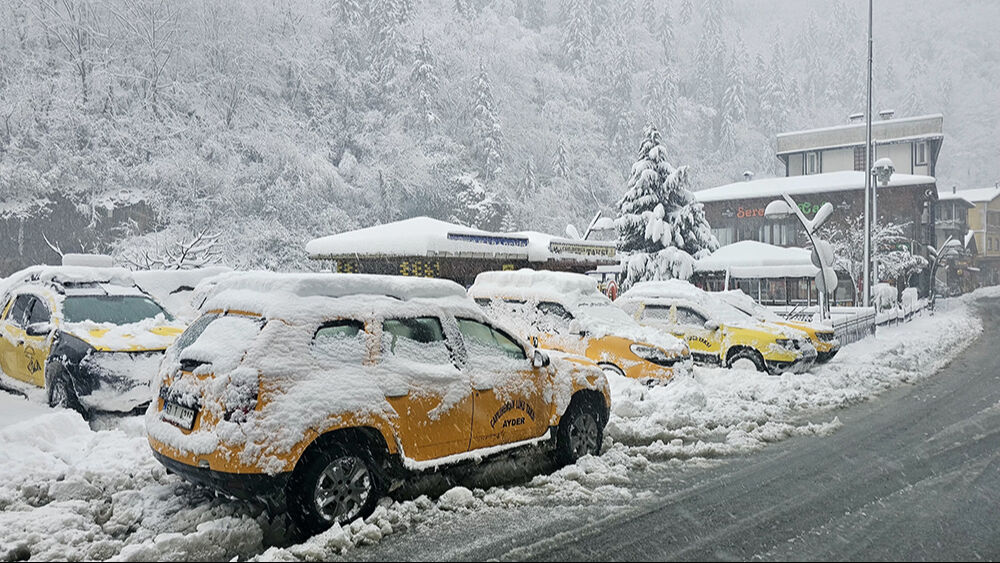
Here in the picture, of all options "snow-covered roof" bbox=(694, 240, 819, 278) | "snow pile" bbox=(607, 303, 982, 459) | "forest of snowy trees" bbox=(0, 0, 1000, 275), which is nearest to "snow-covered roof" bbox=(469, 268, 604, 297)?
"snow pile" bbox=(607, 303, 982, 459)

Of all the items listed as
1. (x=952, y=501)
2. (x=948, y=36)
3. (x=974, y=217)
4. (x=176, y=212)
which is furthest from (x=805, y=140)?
(x=948, y=36)

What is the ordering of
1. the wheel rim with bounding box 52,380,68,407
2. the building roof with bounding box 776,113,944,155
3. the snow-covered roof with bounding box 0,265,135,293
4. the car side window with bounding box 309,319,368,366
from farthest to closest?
the building roof with bounding box 776,113,944,155, the snow-covered roof with bounding box 0,265,135,293, the wheel rim with bounding box 52,380,68,407, the car side window with bounding box 309,319,368,366

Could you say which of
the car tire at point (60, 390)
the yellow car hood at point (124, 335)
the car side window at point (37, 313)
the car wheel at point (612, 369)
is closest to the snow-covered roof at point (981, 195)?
the car wheel at point (612, 369)

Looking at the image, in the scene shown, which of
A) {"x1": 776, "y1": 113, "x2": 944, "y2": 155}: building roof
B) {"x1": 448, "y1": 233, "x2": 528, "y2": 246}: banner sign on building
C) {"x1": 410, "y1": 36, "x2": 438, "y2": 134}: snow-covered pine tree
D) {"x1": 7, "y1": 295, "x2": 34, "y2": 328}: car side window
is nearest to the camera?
{"x1": 7, "y1": 295, "x2": 34, "y2": 328}: car side window

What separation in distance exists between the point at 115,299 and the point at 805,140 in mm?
62776

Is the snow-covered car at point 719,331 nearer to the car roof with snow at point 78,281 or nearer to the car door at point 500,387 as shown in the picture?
the car door at point 500,387

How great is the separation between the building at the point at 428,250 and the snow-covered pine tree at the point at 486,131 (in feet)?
98.5

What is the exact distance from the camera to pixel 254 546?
4684 millimetres

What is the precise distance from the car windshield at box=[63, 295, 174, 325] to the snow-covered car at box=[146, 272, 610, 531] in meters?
4.54

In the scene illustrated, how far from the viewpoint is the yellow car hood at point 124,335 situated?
8.31 meters

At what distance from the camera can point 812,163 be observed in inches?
2416

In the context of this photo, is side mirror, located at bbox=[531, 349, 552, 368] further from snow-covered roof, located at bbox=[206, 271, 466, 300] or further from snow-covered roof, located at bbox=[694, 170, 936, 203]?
snow-covered roof, located at bbox=[694, 170, 936, 203]

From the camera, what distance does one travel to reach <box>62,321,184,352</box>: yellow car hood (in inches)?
327

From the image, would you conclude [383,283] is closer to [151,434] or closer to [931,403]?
[151,434]
